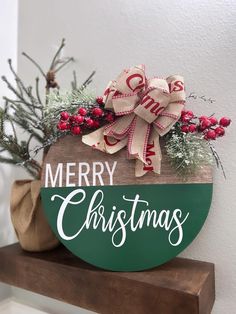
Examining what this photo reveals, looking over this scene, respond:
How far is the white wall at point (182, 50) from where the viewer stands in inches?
24.7

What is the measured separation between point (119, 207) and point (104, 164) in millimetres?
103

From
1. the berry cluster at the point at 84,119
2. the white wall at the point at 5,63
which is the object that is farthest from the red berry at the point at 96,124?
the white wall at the point at 5,63

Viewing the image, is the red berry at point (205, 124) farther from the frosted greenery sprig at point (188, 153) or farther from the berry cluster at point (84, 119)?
the berry cluster at point (84, 119)

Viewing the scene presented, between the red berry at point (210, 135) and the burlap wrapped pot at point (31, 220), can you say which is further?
the burlap wrapped pot at point (31, 220)

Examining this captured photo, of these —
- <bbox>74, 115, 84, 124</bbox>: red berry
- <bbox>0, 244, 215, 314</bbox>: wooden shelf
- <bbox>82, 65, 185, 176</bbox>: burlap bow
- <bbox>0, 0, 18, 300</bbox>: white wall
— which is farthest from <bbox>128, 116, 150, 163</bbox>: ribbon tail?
<bbox>0, 0, 18, 300</bbox>: white wall

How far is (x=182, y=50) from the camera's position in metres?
0.70

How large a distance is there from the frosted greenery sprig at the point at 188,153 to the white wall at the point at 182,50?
0.11 m

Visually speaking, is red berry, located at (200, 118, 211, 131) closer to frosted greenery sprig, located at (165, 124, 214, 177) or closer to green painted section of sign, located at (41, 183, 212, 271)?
frosted greenery sprig, located at (165, 124, 214, 177)

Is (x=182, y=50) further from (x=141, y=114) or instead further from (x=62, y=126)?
(x=62, y=126)

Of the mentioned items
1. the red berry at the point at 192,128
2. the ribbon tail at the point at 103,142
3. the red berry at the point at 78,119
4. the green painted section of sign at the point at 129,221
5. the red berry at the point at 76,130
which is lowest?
the green painted section of sign at the point at 129,221

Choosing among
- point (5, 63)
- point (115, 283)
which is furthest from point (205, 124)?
point (5, 63)

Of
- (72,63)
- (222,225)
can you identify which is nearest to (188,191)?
(222,225)

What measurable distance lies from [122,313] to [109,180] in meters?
0.27

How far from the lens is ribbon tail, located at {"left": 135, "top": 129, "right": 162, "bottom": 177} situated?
0.56 meters
